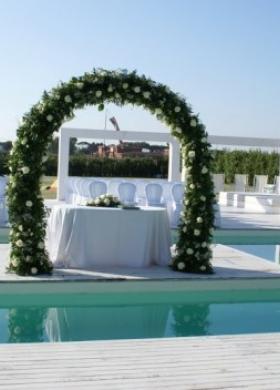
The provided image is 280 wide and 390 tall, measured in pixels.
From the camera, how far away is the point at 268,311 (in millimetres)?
Result: 7258

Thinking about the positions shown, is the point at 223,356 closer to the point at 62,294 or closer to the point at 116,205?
the point at 62,294

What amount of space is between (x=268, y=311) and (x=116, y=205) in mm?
2396

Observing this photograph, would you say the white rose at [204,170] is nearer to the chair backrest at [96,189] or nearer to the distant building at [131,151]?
the chair backrest at [96,189]

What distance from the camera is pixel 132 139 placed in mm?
20719

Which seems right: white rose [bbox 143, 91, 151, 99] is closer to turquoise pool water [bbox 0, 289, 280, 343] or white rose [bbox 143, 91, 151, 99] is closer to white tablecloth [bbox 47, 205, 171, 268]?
white tablecloth [bbox 47, 205, 171, 268]

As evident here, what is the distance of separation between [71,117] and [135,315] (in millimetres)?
2550

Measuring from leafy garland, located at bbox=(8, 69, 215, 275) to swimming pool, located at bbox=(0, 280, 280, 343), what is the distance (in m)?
0.58

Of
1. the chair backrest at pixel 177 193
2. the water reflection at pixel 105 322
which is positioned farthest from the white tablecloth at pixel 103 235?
the chair backrest at pixel 177 193

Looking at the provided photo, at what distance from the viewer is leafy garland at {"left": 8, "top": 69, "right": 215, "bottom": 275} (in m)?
7.47

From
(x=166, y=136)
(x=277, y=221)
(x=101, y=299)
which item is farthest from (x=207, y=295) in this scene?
(x=166, y=136)

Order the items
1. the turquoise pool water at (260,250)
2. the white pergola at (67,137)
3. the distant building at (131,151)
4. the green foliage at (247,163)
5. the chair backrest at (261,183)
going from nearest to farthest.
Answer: the turquoise pool water at (260,250) < the white pergola at (67,137) < the chair backrest at (261,183) < the green foliage at (247,163) < the distant building at (131,151)

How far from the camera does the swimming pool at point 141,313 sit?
20.4ft

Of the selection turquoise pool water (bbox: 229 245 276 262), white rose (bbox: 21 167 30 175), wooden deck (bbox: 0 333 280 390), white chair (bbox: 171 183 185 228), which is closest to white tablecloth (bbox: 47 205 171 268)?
white rose (bbox: 21 167 30 175)

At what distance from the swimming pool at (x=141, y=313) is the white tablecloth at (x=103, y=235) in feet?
2.73
